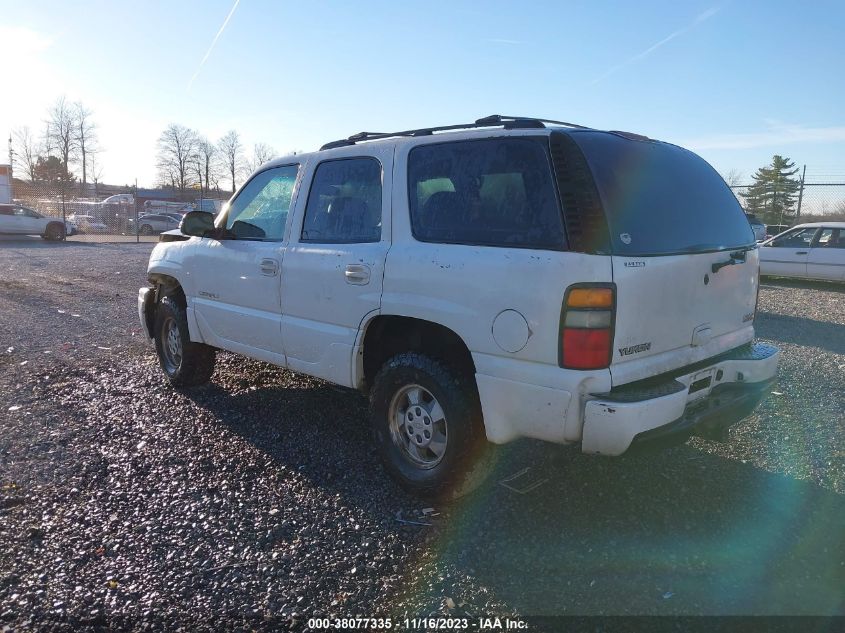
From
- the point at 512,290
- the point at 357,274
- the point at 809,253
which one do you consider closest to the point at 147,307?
the point at 357,274

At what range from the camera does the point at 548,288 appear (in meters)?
2.88

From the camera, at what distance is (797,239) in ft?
46.9

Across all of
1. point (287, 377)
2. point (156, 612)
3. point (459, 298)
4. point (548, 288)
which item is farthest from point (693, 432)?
point (287, 377)

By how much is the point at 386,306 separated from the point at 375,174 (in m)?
0.89

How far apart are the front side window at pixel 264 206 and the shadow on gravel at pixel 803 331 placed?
631 cm

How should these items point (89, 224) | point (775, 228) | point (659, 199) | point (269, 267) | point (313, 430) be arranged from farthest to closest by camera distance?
point (89, 224) → point (775, 228) → point (313, 430) → point (269, 267) → point (659, 199)

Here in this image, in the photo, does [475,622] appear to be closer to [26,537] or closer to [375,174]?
[26,537]

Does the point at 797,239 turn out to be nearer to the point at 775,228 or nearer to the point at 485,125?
the point at 775,228

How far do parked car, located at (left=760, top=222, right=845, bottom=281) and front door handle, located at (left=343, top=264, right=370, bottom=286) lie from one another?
13.5 m

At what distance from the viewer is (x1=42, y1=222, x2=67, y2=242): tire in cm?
2802

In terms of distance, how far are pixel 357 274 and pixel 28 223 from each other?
2897cm

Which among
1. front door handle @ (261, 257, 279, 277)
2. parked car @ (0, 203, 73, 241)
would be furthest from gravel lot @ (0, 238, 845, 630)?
parked car @ (0, 203, 73, 241)

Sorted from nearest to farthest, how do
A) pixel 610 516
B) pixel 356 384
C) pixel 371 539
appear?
pixel 371 539
pixel 610 516
pixel 356 384

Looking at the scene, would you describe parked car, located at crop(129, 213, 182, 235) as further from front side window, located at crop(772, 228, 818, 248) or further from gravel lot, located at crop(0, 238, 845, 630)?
gravel lot, located at crop(0, 238, 845, 630)
